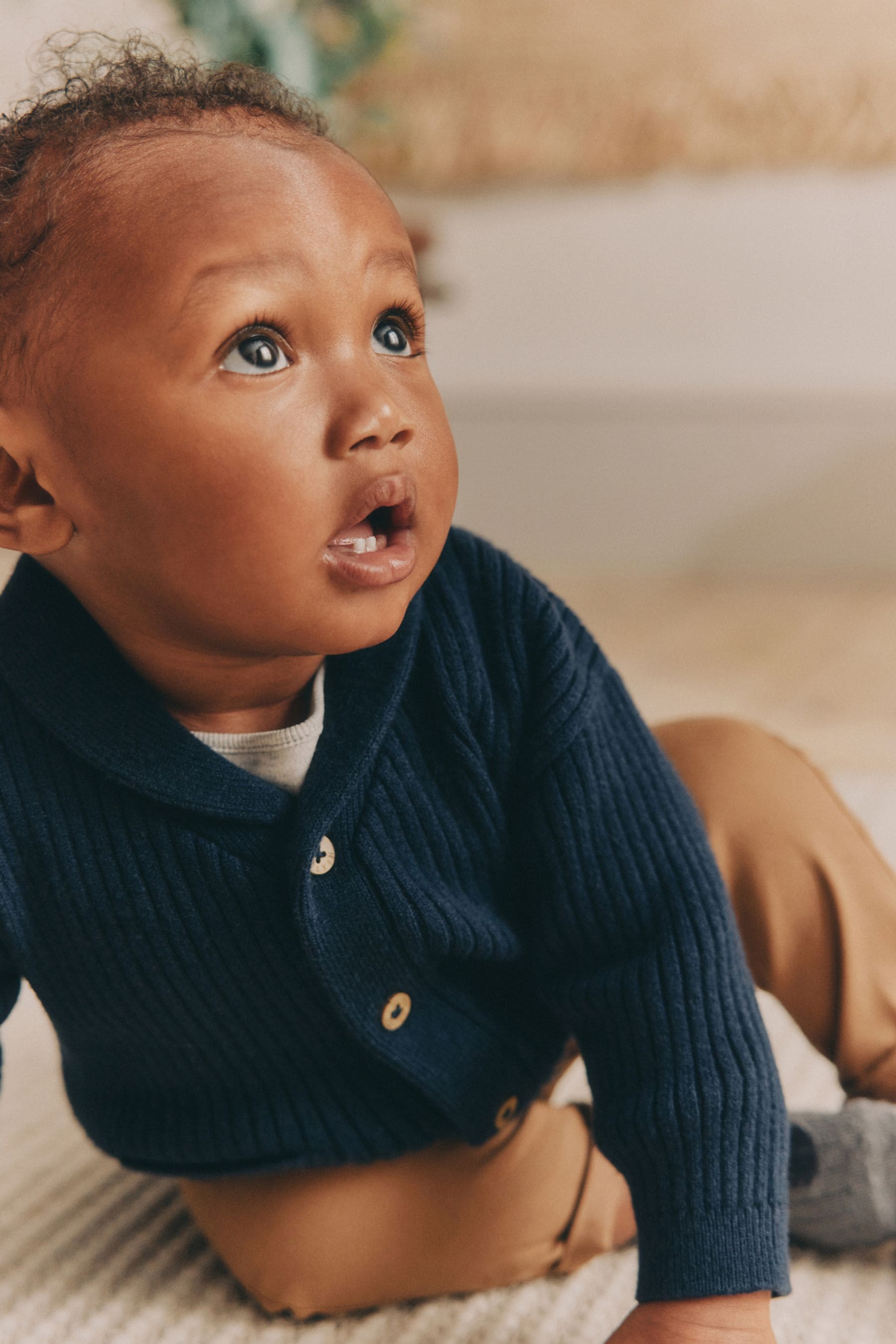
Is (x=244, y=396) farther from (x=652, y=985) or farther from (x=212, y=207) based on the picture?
(x=652, y=985)

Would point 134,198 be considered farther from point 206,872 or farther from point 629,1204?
point 629,1204

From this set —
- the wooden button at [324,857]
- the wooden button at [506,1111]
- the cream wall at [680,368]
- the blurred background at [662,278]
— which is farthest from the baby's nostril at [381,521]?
the cream wall at [680,368]

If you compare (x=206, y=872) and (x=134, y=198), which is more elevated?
(x=134, y=198)

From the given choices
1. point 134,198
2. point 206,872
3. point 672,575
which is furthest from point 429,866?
point 672,575

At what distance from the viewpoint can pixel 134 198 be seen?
0.39 metres

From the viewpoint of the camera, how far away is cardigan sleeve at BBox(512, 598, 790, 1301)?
44 cm

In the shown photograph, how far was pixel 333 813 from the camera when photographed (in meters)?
0.45

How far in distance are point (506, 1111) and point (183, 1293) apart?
153 millimetres

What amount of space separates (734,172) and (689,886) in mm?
1682

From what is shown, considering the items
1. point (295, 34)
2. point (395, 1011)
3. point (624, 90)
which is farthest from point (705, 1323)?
point (624, 90)

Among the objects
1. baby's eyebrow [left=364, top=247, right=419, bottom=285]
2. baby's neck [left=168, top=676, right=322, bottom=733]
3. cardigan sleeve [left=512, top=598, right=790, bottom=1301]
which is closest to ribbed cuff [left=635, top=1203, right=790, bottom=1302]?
cardigan sleeve [left=512, top=598, right=790, bottom=1301]

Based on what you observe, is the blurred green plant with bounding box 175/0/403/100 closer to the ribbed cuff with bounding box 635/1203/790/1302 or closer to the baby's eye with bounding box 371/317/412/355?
the baby's eye with bounding box 371/317/412/355

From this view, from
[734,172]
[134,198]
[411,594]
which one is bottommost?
[411,594]

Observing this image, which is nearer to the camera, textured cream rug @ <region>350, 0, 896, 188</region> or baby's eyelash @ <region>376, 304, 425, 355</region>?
baby's eyelash @ <region>376, 304, 425, 355</region>
